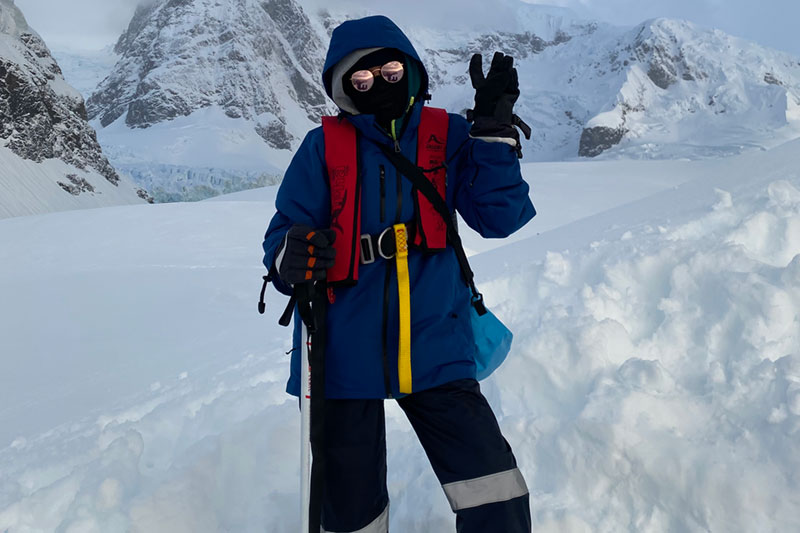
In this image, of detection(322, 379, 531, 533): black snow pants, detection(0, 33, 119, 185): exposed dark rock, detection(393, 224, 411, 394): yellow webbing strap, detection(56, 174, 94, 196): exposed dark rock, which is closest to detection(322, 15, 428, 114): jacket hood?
detection(393, 224, 411, 394): yellow webbing strap

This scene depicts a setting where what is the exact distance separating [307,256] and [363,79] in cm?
66

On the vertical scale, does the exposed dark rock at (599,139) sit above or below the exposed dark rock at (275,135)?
below

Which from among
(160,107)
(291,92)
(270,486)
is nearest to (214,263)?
(270,486)

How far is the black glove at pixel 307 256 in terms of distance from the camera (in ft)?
5.88

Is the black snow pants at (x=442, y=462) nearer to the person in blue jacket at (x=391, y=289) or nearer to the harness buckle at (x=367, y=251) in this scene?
the person in blue jacket at (x=391, y=289)

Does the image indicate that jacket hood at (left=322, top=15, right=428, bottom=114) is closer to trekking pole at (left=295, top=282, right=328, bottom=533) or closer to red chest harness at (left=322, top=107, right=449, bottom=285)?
red chest harness at (left=322, top=107, right=449, bottom=285)

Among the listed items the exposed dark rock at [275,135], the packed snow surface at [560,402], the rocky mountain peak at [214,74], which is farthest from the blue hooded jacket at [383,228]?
the rocky mountain peak at [214,74]

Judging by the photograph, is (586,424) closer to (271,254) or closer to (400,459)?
(400,459)

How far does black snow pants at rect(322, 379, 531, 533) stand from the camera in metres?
1.74

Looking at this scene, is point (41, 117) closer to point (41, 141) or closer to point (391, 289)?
point (41, 141)

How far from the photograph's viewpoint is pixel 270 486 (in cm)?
274

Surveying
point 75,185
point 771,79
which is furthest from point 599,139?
point 75,185

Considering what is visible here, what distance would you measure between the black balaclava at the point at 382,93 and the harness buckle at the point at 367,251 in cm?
43

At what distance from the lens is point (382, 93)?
6.57 ft
